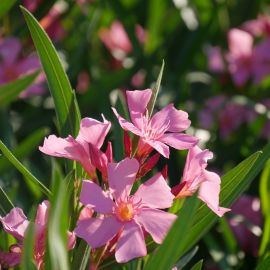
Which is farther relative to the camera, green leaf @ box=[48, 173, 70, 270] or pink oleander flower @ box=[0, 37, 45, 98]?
pink oleander flower @ box=[0, 37, 45, 98]

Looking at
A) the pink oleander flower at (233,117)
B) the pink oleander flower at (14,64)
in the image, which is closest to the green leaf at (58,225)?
the pink oleander flower at (14,64)

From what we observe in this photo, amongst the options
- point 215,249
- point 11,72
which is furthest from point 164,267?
point 11,72

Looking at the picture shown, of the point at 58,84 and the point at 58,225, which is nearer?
the point at 58,225

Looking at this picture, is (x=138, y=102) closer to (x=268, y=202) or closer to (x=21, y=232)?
(x=21, y=232)

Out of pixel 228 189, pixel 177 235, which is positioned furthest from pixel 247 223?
pixel 177 235

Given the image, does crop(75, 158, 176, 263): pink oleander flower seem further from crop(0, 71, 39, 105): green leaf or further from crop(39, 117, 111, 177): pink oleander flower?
crop(0, 71, 39, 105): green leaf

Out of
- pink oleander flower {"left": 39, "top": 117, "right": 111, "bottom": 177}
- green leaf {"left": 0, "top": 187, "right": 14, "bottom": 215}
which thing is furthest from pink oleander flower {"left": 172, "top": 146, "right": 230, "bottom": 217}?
green leaf {"left": 0, "top": 187, "right": 14, "bottom": 215}

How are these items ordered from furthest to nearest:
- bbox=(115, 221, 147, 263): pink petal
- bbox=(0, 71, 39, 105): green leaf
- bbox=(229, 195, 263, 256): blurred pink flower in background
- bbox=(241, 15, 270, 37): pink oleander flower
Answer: bbox=(241, 15, 270, 37): pink oleander flower → bbox=(229, 195, 263, 256): blurred pink flower in background → bbox=(0, 71, 39, 105): green leaf → bbox=(115, 221, 147, 263): pink petal
